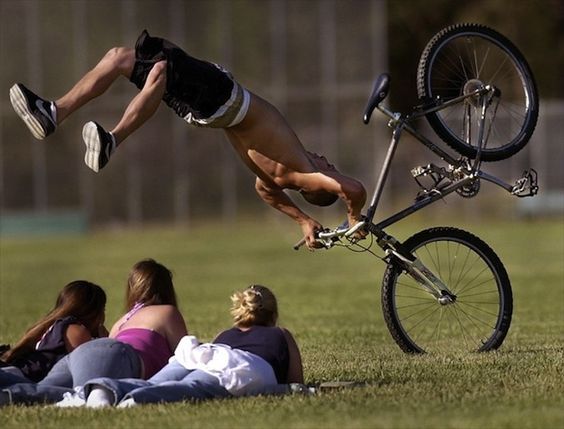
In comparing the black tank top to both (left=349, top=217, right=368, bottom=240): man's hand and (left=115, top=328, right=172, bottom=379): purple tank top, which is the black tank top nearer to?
(left=115, top=328, right=172, bottom=379): purple tank top

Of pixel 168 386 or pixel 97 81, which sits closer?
pixel 168 386

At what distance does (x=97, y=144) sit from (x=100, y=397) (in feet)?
5.34

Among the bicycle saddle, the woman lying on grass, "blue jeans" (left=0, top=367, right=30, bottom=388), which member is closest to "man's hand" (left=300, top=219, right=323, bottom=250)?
the bicycle saddle

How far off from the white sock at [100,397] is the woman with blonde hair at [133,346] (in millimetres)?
217

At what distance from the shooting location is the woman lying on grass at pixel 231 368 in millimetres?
8312

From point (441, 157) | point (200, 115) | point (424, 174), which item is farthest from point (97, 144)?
point (441, 157)

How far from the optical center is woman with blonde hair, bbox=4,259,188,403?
28.0ft

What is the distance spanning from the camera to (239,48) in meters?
44.7

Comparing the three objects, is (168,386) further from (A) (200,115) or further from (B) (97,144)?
(A) (200,115)

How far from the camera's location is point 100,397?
27.1ft

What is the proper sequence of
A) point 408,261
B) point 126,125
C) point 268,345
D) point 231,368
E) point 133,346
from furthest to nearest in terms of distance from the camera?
point 408,261, point 126,125, point 133,346, point 268,345, point 231,368

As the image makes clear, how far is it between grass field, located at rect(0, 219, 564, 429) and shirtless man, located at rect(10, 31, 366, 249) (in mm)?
1334

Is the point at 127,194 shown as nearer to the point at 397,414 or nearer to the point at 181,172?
the point at 181,172

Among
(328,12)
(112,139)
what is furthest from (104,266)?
(112,139)
